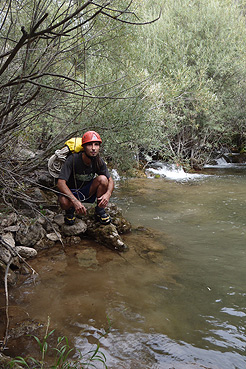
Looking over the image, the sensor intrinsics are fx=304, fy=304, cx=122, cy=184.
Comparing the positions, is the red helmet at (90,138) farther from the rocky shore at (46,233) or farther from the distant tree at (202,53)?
the distant tree at (202,53)

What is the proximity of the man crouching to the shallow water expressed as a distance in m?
0.62

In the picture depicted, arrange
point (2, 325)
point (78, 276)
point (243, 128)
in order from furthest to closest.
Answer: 1. point (243, 128)
2. point (78, 276)
3. point (2, 325)

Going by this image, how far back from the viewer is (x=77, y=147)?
4910mm

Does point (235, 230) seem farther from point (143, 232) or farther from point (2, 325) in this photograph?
point (2, 325)

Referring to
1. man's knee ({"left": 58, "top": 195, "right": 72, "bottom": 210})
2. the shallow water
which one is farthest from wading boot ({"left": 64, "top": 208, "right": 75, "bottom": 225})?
the shallow water

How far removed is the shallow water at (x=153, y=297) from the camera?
2531mm

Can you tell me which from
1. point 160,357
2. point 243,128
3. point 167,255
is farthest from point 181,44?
point 160,357

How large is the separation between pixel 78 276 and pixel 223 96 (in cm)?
1401

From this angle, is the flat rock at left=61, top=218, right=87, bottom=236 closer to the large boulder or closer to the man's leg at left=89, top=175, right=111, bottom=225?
the man's leg at left=89, top=175, right=111, bottom=225

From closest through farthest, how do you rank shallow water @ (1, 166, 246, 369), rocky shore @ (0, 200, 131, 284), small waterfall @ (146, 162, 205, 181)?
shallow water @ (1, 166, 246, 369) → rocky shore @ (0, 200, 131, 284) → small waterfall @ (146, 162, 205, 181)

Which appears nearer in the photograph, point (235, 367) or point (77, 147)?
point (235, 367)

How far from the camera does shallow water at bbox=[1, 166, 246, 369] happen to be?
8.30 ft

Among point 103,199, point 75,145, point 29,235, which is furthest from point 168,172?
point 29,235

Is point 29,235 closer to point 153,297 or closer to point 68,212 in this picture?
point 68,212
